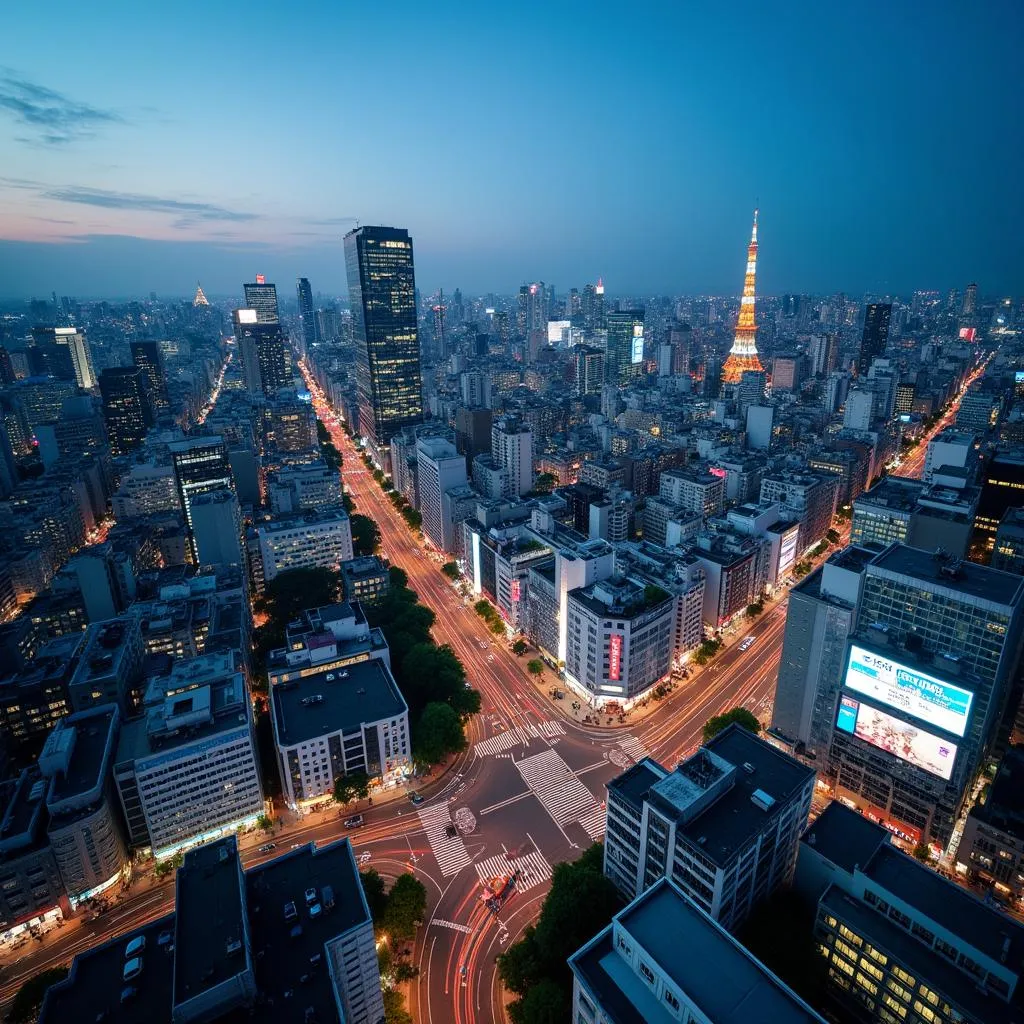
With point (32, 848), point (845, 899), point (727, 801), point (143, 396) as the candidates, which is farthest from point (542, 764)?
point (143, 396)

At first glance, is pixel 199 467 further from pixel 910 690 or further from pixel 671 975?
pixel 910 690

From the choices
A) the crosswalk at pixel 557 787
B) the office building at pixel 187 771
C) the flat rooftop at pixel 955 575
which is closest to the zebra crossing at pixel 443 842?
the crosswalk at pixel 557 787

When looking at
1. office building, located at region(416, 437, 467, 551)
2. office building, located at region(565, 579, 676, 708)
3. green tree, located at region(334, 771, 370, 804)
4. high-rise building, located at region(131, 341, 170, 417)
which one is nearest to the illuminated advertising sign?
office building, located at region(565, 579, 676, 708)

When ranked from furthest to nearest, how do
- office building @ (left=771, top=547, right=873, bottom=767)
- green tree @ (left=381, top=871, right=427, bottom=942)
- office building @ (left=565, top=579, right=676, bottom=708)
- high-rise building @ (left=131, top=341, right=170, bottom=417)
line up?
high-rise building @ (left=131, top=341, right=170, bottom=417)
office building @ (left=565, top=579, right=676, bottom=708)
office building @ (left=771, top=547, right=873, bottom=767)
green tree @ (left=381, top=871, right=427, bottom=942)

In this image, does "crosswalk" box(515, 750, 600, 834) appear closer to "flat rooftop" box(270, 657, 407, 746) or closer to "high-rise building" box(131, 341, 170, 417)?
"flat rooftop" box(270, 657, 407, 746)

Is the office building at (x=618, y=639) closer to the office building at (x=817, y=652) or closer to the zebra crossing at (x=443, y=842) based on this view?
the office building at (x=817, y=652)

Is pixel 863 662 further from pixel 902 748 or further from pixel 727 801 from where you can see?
pixel 727 801

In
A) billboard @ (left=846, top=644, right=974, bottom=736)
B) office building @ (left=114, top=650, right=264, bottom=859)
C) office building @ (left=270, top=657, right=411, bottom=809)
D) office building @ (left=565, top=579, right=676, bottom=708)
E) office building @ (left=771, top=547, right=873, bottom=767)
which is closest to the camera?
billboard @ (left=846, top=644, right=974, bottom=736)
